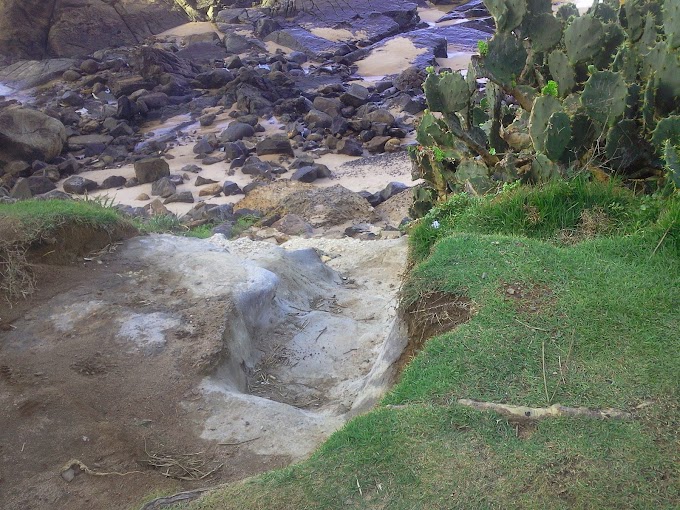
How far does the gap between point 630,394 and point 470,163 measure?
3.17 m

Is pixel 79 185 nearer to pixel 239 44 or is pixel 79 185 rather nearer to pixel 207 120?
pixel 207 120

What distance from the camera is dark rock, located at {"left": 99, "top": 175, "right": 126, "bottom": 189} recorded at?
15.0 metres

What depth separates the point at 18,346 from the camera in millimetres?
5285

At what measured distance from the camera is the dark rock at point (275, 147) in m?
16.2

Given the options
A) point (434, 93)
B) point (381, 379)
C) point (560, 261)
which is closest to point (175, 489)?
point (381, 379)

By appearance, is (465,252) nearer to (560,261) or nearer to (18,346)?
(560,261)

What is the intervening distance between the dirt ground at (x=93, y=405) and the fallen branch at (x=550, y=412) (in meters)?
1.51

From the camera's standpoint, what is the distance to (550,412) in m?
3.11

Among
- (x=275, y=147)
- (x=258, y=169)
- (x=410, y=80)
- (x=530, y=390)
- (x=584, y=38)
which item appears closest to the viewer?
(x=530, y=390)

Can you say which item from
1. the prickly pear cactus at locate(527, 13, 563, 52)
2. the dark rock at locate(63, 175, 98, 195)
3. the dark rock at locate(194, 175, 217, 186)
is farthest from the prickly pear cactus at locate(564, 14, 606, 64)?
the dark rock at locate(63, 175, 98, 195)

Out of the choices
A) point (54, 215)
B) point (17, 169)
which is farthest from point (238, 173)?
point (54, 215)

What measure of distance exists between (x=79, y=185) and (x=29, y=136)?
9.45 feet

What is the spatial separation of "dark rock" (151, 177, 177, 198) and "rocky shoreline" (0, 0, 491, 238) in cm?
4

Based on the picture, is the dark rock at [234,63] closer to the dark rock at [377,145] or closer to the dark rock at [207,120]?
the dark rock at [207,120]
